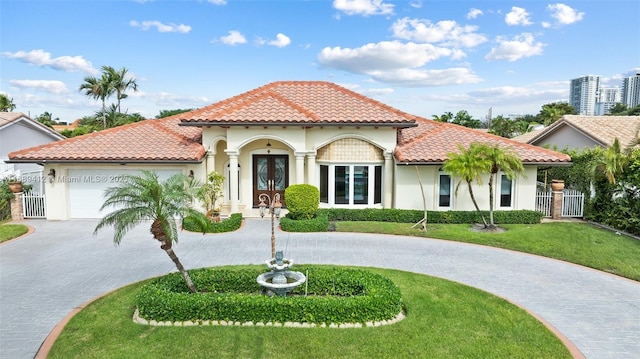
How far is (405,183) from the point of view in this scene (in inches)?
796

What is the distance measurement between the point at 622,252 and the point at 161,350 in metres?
15.7

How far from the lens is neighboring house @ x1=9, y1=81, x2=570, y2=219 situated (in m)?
19.4

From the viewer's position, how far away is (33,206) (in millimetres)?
19922

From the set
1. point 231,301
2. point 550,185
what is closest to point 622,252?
point 550,185

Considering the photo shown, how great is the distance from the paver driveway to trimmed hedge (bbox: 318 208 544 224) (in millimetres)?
2372

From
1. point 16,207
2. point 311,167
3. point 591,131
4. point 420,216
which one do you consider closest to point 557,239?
point 420,216

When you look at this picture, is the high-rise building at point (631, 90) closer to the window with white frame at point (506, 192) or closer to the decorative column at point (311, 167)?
the window with white frame at point (506, 192)

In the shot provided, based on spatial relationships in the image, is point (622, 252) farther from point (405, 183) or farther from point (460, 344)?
point (460, 344)

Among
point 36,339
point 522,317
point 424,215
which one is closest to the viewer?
point 36,339

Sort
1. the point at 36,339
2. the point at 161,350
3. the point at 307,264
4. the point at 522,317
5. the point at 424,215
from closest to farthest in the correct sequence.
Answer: the point at 161,350 < the point at 36,339 < the point at 522,317 < the point at 307,264 < the point at 424,215

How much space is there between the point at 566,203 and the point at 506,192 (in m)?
3.24

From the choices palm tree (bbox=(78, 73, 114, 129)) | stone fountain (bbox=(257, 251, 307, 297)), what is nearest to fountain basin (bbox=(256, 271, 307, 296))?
stone fountain (bbox=(257, 251, 307, 297))

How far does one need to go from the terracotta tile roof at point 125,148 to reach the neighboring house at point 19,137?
442 cm

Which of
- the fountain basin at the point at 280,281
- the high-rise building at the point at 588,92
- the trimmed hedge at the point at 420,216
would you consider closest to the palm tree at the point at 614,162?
the trimmed hedge at the point at 420,216
